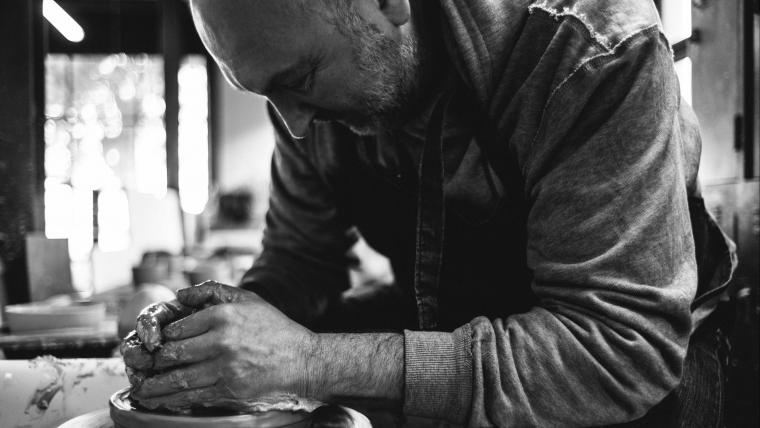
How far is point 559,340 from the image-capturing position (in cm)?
77

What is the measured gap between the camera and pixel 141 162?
25.6 feet

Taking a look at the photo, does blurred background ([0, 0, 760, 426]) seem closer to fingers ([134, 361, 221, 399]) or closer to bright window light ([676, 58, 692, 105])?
bright window light ([676, 58, 692, 105])

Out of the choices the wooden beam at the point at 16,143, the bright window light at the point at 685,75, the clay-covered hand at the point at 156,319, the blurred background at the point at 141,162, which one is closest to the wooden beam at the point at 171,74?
the blurred background at the point at 141,162

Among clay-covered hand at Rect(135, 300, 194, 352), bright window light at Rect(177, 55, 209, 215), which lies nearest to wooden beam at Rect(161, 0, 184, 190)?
bright window light at Rect(177, 55, 209, 215)

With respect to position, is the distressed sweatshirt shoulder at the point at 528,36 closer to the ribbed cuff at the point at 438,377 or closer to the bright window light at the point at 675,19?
the ribbed cuff at the point at 438,377

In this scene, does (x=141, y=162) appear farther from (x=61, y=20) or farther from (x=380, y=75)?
(x=380, y=75)

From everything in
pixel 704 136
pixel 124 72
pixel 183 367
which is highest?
pixel 124 72

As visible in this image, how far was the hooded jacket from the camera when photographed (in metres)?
0.76

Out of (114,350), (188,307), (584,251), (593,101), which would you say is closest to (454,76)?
(593,101)

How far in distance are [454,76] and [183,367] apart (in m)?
0.64

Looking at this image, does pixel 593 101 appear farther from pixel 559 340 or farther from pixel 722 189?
pixel 722 189

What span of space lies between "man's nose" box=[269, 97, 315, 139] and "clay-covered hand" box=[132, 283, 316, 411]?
0.35 metres

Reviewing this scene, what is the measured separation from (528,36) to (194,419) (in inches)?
26.5

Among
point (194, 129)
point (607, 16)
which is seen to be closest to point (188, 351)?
point (607, 16)
